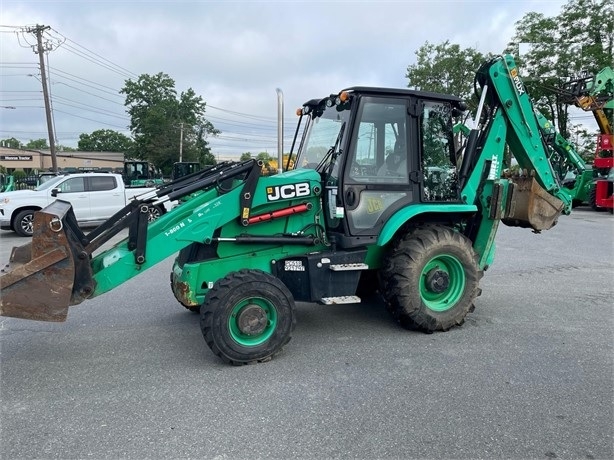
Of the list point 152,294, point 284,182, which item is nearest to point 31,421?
point 284,182

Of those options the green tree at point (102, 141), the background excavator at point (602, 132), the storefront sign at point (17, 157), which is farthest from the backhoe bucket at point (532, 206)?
the green tree at point (102, 141)

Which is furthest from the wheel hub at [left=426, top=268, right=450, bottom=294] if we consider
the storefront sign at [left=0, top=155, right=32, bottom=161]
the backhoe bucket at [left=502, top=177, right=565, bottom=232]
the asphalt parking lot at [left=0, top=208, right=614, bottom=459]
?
the storefront sign at [left=0, top=155, right=32, bottom=161]

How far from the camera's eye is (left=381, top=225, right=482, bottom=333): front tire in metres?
4.79

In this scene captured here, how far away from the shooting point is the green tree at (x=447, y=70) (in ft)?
95.7

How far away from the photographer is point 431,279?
4965 millimetres

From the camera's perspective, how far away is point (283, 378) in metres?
3.94

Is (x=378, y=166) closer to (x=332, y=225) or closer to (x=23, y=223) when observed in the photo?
(x=332, y=225)

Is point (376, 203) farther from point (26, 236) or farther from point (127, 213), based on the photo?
point (26, 236)

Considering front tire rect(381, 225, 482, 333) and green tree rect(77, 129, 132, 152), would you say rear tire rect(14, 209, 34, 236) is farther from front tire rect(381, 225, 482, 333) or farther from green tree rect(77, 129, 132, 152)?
green tree rect(77, 129, 132, 152)

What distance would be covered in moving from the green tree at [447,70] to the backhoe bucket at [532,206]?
975 inches

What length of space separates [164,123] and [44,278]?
181ft

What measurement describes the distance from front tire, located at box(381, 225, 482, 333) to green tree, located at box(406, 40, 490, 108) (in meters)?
25.8

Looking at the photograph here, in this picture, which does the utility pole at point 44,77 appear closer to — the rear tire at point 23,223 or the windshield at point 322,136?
the rear tire at point 23,223

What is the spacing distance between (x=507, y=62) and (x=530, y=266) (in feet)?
14.1
